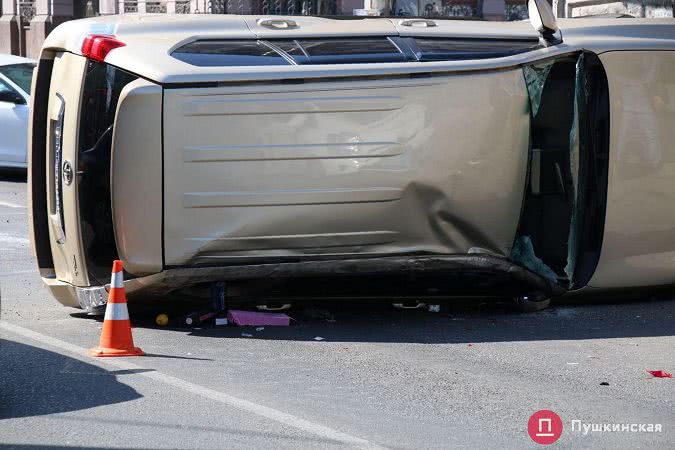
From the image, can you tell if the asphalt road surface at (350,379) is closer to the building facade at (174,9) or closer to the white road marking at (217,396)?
the white road marking at (217,396)

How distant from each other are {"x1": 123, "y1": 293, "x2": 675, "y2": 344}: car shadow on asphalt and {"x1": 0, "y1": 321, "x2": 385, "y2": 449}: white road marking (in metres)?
0.83

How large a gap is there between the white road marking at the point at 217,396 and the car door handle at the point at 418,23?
10.6 feet

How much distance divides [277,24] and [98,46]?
1.29 metres

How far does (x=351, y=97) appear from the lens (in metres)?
8.39

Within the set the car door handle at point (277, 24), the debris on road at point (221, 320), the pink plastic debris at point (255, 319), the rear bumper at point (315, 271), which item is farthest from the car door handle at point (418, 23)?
the debris on road at point (221, 320)

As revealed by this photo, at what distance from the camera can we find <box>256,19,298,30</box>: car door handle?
8.79 m

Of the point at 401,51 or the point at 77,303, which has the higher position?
the point at 401,51

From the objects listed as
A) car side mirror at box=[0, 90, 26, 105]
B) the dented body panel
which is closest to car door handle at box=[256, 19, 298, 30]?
the dented body panel

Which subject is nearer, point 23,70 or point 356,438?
point 356,438

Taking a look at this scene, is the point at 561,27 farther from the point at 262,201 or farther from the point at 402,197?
the point at 262,201

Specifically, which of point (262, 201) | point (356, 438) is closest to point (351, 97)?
point (262, 201)

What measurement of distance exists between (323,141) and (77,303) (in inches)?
82.4

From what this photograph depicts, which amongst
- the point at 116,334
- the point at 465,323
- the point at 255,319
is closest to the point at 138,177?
the point at 116,334

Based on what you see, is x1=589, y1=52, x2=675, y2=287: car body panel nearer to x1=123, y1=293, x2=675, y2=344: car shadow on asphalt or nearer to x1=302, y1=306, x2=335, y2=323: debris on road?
x1=123, y1=293, x2=675, y2=344: car shadow on asphalt
